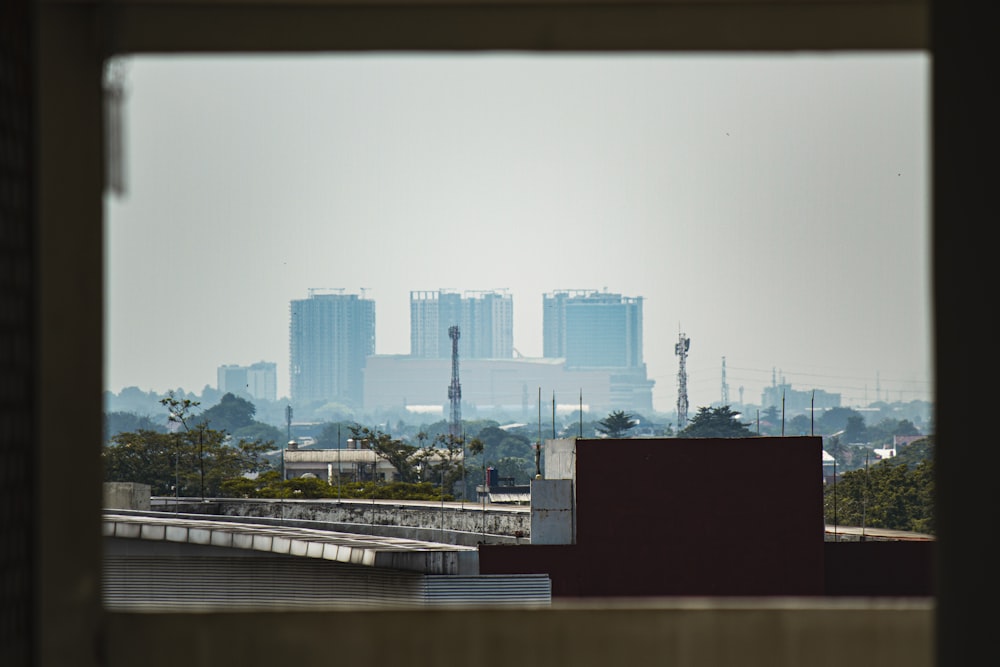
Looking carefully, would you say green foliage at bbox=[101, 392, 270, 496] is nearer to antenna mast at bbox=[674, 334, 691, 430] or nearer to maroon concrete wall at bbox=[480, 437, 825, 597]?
antenna mast at bbox=[674, 334, 691, 430]

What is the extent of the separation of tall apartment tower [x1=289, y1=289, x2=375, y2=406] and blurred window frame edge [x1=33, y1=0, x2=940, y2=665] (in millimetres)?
120494

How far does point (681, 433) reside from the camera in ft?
126

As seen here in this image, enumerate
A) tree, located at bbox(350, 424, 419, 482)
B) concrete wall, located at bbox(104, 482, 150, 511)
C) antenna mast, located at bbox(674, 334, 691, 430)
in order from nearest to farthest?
concrete wall, located at bbox(104, 482, 150, 511)
tree, located at bbox(350, 424, 419, 482)
antenna mast, located at bbox(674, 334, 691, 430)

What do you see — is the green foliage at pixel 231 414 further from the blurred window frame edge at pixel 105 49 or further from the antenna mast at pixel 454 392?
the blurred window frame edge at pixel 105 49

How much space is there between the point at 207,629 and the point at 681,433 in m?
36.9

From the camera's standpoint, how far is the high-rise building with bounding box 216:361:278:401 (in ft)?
354

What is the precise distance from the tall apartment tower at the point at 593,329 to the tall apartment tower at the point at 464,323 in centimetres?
635

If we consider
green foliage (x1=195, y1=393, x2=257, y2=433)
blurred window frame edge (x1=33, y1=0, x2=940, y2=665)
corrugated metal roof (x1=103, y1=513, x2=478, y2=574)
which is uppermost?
blurred window frame edge (x1=33, y1=0, x2=940, y2=665)

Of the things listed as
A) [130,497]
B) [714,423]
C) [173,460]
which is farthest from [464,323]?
[130,497]

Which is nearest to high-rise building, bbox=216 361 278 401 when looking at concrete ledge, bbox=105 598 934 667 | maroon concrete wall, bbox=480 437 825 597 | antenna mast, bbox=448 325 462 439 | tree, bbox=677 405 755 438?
antenna mast, bbox=448 325 462 439

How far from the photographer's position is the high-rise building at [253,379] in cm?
10781

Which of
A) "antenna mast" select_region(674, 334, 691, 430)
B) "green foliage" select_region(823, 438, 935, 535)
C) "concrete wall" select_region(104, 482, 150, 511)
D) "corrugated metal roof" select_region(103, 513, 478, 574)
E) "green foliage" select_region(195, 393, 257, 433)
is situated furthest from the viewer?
"green foliage" select_region(195, 393, 257, 433)

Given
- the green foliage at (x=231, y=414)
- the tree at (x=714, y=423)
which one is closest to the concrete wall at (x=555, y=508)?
the tree at (x=714, y=423)

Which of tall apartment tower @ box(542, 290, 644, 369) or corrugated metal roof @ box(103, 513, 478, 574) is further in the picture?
tall apartment tower @ box(542, 290, 644, 369)
